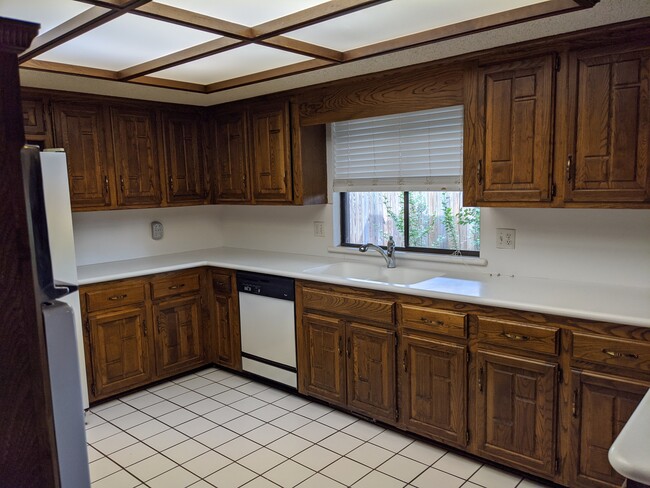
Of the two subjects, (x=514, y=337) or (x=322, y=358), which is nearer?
(x=514, y=337)

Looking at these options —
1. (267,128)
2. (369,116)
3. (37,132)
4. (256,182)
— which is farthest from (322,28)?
(37,132)

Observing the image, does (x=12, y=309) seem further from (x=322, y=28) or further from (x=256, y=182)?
(x=256, y=182)

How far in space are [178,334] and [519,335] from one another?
8.31 feet

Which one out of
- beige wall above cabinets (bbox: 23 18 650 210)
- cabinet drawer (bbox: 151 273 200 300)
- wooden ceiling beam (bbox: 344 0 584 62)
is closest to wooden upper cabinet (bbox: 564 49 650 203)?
beige wall above cabinets (bbox: 23 18 650 210)

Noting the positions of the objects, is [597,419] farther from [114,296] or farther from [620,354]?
[114,296]

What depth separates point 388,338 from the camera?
A: 9.52 feet

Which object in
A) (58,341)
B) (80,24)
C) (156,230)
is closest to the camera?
(58,341)

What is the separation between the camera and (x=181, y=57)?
8.59 feet

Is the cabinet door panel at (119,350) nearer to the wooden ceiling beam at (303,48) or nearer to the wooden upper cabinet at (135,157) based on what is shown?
the wooden upper cabinet at (135,157)

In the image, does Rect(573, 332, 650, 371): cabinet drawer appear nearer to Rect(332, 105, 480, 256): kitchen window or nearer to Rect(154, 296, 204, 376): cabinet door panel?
Rect(332, 105, 480, 256): kitchen window

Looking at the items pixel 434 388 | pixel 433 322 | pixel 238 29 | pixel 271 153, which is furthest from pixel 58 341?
pixel 271 153

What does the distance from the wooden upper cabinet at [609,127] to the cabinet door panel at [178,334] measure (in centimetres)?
276

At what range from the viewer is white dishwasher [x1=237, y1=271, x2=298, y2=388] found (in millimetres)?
3463

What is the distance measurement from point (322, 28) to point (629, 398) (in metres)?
2.04
